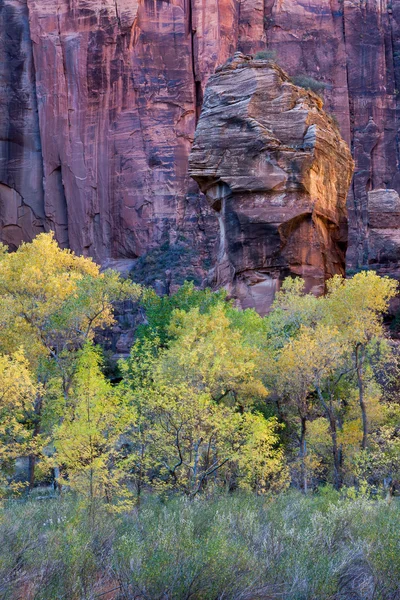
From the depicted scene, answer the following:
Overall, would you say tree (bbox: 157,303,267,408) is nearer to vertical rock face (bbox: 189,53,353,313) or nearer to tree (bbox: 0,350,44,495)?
tree (bbox: 0,350,44,495)

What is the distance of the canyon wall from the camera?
59.8m

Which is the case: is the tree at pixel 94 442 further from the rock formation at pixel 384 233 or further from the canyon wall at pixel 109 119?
the canyon wall at pixel 109 119

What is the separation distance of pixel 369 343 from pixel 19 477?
42.8 ft

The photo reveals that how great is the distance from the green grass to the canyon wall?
46.6 metres

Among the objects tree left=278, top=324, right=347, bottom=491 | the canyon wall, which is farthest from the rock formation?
tree left=278, top=324, right=347, bottom=491

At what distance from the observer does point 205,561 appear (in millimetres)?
9047

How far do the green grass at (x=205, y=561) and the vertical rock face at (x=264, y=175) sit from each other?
78.5 feet

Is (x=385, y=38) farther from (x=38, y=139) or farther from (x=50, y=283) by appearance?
(x=50, y=283)

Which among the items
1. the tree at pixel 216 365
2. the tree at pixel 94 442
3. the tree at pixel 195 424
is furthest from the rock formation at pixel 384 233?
the tree at pixel 94 442

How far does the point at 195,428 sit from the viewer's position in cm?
1739

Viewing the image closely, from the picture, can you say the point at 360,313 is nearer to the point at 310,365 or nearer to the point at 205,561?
the point at 310,365

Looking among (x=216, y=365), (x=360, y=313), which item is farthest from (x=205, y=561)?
(x=360, y=313)

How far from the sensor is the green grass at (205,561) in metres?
8.73

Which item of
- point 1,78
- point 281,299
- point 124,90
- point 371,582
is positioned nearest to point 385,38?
point 124,90
